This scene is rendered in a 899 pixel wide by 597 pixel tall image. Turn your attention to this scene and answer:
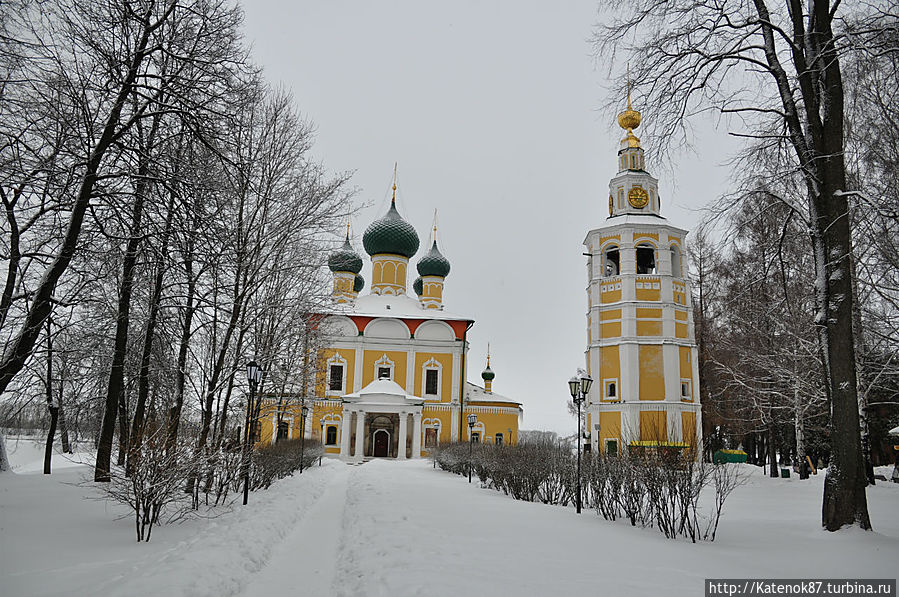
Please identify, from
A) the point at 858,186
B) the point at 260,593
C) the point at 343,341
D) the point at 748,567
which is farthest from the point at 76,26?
the point at 343,341

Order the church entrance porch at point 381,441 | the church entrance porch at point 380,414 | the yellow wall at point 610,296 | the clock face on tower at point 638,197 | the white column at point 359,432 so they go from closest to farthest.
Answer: the yellow wall at point 610,296
the clock face on tower at point 638,197
the church entrance porch at point 380,414
the white column at point 359,432
the church entrance porch at point 381,441

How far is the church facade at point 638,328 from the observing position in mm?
26688

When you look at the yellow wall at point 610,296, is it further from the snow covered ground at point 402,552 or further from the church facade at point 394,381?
the snow covered ground at point 402,552

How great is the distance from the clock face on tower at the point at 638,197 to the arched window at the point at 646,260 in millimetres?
2391

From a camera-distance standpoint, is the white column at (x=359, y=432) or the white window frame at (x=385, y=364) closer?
the white column at (x=359, y=432)

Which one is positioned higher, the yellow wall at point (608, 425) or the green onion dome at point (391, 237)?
the green onion dome at point (391, 237)

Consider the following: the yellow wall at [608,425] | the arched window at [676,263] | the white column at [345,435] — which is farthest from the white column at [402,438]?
the arched window at [676,263]

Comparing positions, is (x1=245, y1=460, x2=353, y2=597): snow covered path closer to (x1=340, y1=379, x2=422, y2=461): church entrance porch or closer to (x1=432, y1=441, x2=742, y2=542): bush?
(x1=432, y1=441, x2=742, y2=542): bush

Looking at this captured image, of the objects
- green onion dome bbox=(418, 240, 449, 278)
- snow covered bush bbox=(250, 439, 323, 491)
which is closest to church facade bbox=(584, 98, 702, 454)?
snow covered bush bbox=(250, 439, 323, 491)

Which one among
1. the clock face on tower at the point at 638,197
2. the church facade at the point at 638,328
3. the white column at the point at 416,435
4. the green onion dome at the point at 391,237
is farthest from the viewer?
the green onion dome at the point at 391,237

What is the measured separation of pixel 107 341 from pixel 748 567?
13057mm

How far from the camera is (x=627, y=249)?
2811cm

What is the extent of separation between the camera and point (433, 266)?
41438 mm

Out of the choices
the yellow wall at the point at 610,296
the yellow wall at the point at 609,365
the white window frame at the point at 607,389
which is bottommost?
the white window frame at the point at 607,389
